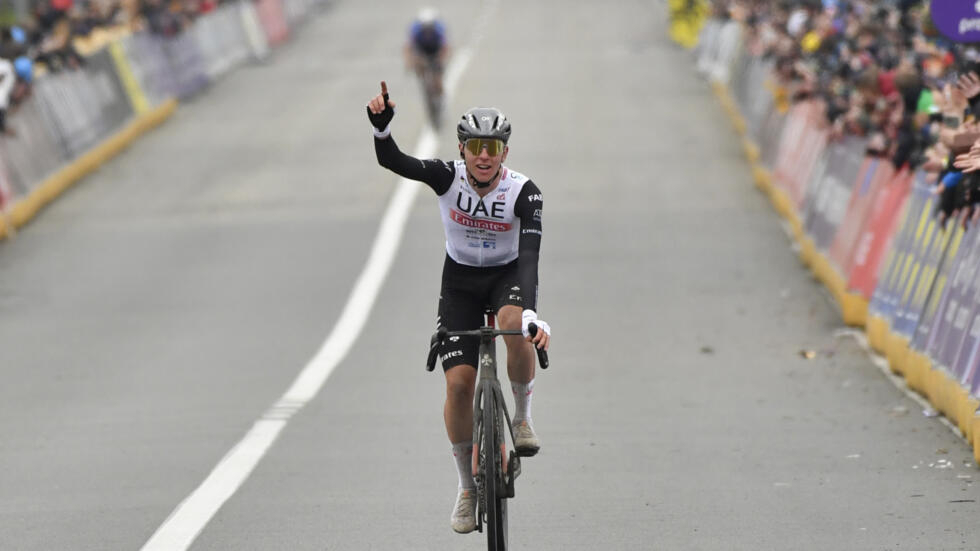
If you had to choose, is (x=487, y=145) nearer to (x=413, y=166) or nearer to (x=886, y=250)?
(x=413, y=166)

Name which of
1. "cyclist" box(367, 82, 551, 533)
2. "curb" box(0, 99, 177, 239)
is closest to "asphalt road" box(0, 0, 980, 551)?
"curb" box(0, 99, 177, 239)

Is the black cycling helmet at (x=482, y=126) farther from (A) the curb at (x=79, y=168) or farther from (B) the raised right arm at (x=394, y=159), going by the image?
(A) the curb at (x=79, y=168)

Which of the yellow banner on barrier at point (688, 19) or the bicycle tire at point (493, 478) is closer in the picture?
the bicycle tire at point (493, 478)

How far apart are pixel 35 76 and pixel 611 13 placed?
29903mm

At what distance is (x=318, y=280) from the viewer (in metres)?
18.3

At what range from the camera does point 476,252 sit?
845cm

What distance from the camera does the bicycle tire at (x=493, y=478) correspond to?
298 inches

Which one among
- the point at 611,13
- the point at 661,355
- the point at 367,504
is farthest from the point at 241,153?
the point at 611,13

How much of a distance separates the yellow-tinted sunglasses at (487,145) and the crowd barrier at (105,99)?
14.8 meters

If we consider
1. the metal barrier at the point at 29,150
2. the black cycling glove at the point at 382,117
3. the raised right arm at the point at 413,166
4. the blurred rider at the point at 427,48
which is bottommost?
the blurred rider at the point at 427,48

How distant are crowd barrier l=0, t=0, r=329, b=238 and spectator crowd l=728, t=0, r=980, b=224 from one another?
10.8 meters

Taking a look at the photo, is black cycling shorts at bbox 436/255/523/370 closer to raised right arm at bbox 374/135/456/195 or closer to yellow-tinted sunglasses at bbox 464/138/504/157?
raised right arm at bbox 374/135/456/195

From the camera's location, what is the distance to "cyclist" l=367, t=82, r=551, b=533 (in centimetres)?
809

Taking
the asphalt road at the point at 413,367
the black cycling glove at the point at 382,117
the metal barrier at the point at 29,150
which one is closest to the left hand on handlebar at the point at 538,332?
the black cycling glove at the point at 382,117
